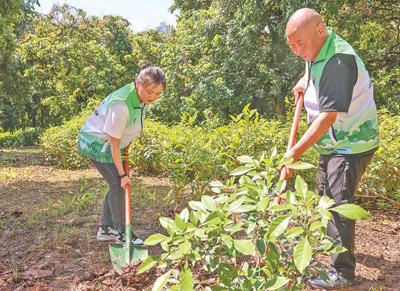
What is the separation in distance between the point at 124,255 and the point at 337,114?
1.96m

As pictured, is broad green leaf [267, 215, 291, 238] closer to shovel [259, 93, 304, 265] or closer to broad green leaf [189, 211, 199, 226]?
broad green leaf [189, 211, 199, 226]

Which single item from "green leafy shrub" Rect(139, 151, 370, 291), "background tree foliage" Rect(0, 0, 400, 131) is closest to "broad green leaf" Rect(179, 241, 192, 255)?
"green leafy shrub" Rect(139, 151, 370, 291)

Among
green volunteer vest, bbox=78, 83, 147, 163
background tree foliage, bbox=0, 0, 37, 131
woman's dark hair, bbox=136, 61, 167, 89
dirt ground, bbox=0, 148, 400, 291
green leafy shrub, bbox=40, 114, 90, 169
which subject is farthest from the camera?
green leafy shrub, bbox=40, 114, 90, 169

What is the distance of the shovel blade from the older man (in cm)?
130

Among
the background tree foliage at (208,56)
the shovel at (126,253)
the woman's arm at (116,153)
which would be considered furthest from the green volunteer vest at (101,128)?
the background tree foliage at (208,56)

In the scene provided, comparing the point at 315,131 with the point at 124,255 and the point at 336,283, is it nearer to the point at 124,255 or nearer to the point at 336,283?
the point at 336,283

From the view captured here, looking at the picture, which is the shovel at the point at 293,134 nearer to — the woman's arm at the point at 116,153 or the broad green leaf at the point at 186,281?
the broad green leaf at the point at 186,281

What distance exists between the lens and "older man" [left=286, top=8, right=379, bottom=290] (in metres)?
1.98

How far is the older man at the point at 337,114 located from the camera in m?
1.98

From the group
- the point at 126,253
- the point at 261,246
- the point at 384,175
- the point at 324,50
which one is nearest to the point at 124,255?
the point at 126,253

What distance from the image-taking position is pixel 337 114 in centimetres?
211

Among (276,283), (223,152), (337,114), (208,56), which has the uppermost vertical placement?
(208,56)

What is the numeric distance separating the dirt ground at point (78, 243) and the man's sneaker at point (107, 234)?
7 centimetres

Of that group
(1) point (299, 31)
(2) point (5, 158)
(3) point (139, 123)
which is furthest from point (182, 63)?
(1) point (299, 31)
